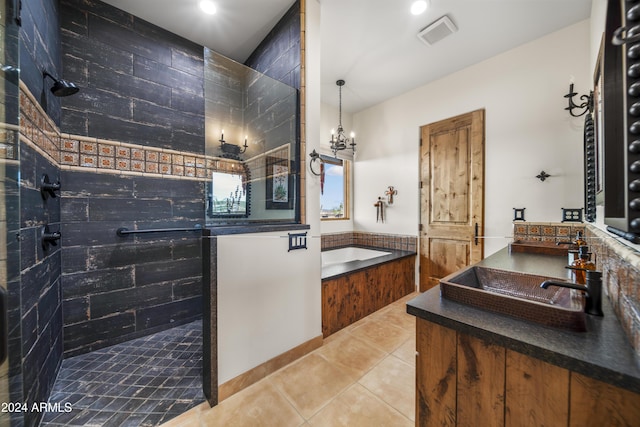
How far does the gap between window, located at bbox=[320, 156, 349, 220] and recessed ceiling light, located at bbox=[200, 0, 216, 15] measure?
225 cm

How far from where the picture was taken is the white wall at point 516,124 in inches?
89.2

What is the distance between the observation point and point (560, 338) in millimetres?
666

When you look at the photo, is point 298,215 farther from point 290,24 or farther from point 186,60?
point 186,60

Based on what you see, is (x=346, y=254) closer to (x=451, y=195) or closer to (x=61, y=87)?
(x=451, y=195)

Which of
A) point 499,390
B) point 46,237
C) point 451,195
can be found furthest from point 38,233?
point 451,195

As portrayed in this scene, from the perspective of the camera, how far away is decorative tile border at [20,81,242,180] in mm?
1330

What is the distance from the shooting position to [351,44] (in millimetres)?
2488

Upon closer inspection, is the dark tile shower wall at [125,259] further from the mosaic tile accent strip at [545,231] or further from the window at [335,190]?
the mosaic tile accent strip at [545,231]

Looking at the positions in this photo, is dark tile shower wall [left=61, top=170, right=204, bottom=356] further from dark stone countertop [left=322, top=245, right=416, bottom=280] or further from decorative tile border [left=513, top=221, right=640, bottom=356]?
decorative tile border [left=513, top=221, right=640, bottom=356]

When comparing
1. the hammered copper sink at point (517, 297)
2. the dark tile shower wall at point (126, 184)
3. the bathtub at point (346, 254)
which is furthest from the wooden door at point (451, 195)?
the dark tile shower wall at point (126, 184)

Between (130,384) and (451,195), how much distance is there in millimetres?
3666

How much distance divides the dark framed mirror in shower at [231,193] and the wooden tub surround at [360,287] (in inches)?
39.2

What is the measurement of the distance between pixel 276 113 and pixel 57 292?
218 cm

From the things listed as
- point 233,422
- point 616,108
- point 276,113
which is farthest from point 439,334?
point 276,113
